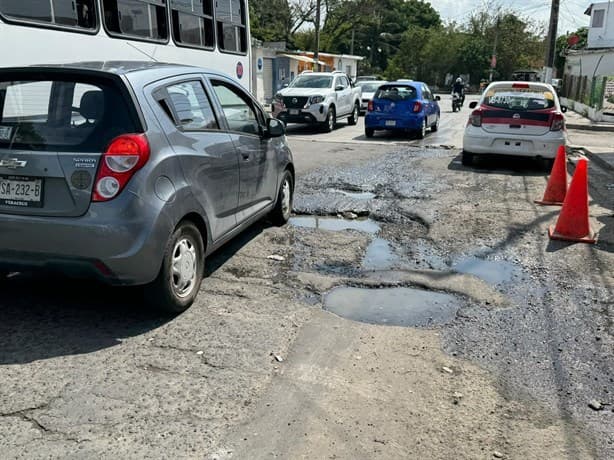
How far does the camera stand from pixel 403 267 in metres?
5.73

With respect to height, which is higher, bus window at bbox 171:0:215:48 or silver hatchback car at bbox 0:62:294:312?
bus window at bbox 171:0:215:48

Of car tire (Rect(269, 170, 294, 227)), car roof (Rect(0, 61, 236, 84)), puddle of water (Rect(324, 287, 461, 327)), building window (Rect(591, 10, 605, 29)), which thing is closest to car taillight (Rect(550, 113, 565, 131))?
car tire (Rect(269, 170, 294, 227))

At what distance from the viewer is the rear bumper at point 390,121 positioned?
16750 mm

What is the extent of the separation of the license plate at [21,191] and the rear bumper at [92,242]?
0.10 metres

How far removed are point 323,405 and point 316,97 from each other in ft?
53.1

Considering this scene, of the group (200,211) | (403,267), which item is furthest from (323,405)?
(403,267)

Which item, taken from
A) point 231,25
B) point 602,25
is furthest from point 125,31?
point 602,25

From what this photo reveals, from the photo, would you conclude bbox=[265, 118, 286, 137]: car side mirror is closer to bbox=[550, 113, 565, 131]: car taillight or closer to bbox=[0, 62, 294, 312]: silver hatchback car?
bbox=[0, 62, 294, 312]: silver hatchback car

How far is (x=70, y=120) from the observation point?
397cm

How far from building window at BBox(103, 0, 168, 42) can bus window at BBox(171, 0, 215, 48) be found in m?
0.35

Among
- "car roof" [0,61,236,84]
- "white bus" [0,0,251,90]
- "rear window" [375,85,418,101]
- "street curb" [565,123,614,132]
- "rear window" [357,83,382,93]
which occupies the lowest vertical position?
"street curb" [565,123,614,132]

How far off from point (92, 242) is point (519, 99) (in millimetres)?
9367

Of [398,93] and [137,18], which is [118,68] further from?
[398,93]

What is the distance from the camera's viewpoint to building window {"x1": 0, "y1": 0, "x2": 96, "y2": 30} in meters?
6.25
